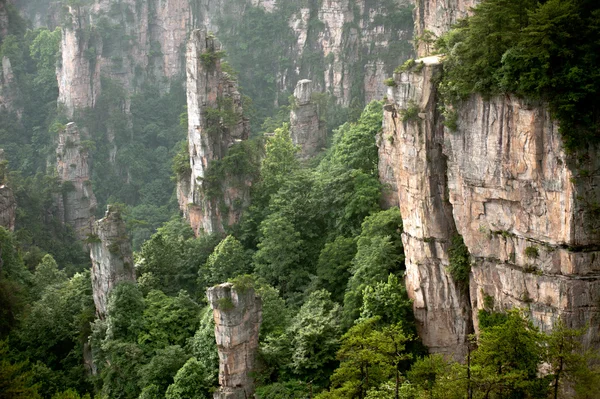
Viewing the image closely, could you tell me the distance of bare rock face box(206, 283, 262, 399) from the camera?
34031 millimetres

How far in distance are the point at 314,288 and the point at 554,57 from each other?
52.2 feet

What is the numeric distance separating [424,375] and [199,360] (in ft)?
35.8

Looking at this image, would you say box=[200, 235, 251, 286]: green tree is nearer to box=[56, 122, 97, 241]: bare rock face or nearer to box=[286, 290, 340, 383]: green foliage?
box=[286, 290, 340, 383]: green foliage

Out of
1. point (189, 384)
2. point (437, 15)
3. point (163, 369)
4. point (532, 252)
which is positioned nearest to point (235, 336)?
point (189, 384)

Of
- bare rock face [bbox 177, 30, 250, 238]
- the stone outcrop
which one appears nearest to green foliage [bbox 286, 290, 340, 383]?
bare rock face [bbox 177, 30, 250, 238]

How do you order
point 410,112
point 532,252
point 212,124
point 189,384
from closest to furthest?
point 532,252, point 410,112, point 189,384, point 212,124

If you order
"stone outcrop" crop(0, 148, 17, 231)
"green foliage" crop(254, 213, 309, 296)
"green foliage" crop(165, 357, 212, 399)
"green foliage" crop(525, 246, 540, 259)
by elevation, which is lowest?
"green foliage" crop(165, 357, 212, 399)

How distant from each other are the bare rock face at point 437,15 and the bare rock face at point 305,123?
16.1 metres

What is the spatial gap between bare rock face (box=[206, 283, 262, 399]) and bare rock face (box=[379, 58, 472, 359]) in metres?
5.97

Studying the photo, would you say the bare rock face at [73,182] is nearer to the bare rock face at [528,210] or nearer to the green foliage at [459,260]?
the green foliage at [459,260]

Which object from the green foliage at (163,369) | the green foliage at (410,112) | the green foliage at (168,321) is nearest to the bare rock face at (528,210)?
the green foliage at (410,112)

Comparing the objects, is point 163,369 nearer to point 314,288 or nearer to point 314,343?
point 314,343

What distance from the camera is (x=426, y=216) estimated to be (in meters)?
33.2

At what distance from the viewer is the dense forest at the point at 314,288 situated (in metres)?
27.2
